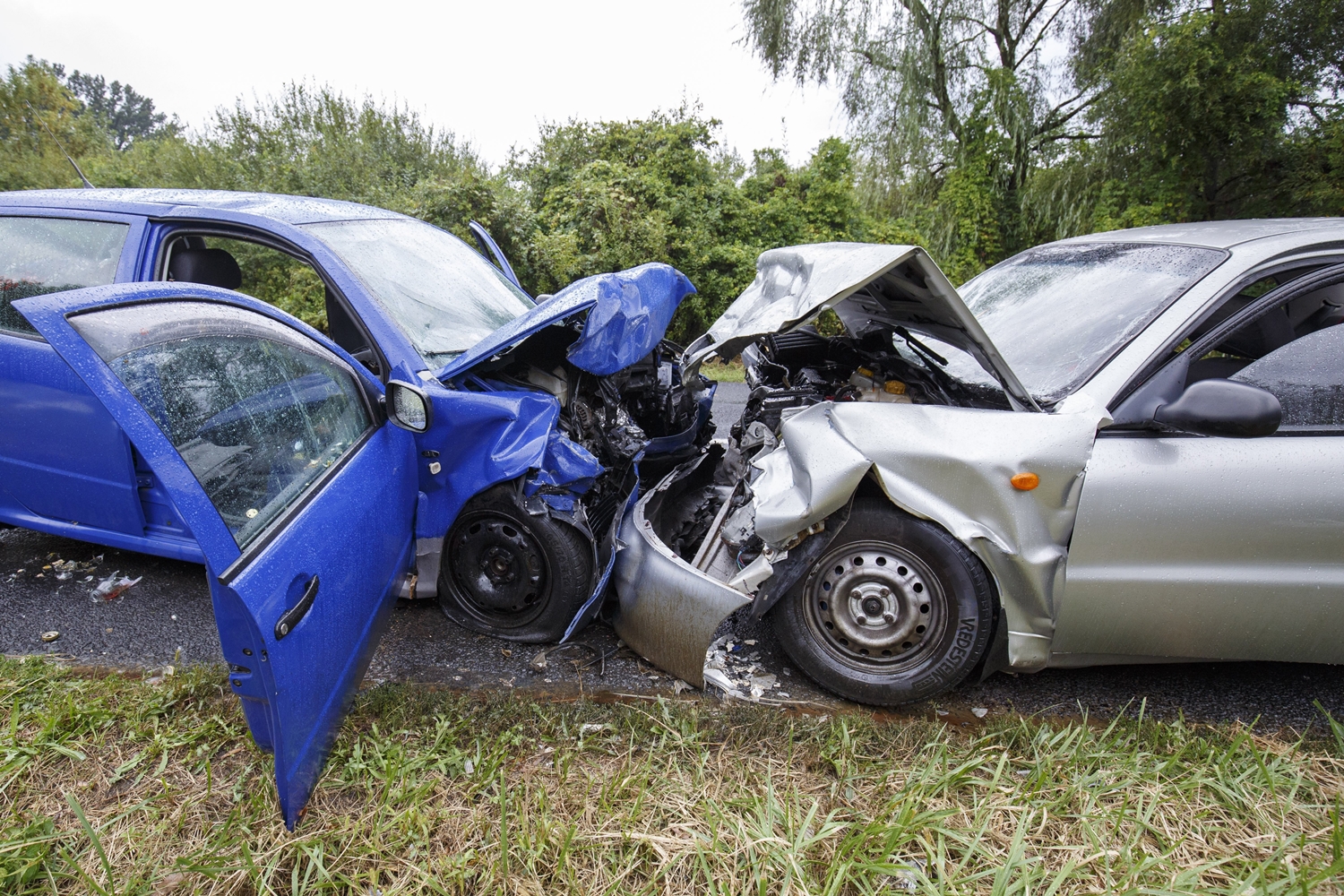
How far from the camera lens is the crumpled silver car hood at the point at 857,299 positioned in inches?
88.0

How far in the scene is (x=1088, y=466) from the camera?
213cm

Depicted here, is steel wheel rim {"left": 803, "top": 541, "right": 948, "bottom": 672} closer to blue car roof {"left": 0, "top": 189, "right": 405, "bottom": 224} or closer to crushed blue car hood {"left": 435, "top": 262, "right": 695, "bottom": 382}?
crushed blue car hood {"left": 435, "top": 262, "right": 695, "bottom": 382}

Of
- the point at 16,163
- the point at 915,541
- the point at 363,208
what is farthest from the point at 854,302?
the point at 16,163

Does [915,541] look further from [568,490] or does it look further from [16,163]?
[16,163]

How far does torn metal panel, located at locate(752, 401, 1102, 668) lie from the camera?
2154 millimetres

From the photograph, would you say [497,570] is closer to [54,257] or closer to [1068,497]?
[1068,497]

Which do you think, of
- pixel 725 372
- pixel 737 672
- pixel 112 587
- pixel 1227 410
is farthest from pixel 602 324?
pixel 725 372

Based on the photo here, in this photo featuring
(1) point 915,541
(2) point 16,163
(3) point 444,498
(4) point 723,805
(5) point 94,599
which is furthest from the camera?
(2) point 16,163

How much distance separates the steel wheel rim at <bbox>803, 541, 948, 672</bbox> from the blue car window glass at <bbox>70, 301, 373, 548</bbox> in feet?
5.42

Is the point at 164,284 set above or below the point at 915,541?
above

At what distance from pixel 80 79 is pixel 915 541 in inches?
2478

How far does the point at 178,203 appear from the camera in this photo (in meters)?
2.88

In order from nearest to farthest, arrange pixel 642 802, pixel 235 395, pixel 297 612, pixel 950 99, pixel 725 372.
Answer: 1. pixel 297 612
2. pixel 235 395
3. pixel 642 802
4. pixel 725 372
5. pixel 950 99

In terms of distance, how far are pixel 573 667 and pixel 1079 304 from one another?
7.86ft
